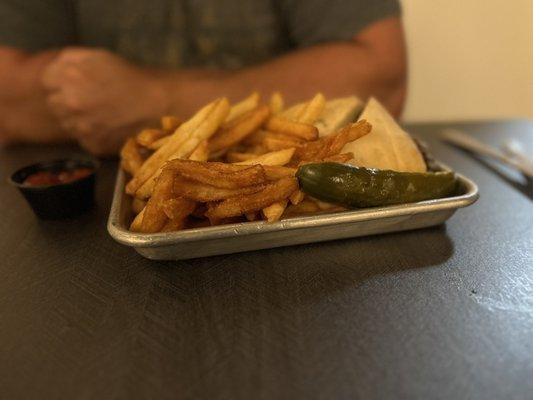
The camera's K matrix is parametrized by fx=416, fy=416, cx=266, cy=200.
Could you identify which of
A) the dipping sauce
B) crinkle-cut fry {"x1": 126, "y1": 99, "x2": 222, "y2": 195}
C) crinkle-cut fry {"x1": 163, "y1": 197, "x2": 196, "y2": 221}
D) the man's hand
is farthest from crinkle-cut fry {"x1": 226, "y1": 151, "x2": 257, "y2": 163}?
the man's hand

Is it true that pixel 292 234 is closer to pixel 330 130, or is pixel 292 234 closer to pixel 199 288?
pixel 199 288

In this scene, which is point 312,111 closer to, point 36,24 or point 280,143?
point 280,143

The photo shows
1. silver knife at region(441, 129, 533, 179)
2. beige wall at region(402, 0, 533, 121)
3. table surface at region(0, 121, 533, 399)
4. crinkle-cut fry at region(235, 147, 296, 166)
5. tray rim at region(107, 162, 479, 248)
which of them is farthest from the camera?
beige wall at region(402, 0, 533, 121)

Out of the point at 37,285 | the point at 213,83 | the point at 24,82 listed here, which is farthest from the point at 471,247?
the point at 24,82

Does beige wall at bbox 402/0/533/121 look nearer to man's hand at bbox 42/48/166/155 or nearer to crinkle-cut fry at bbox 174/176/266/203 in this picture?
man's hand at bbox 42/48/166/155

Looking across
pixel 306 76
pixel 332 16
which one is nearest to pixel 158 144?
pixel 306 76

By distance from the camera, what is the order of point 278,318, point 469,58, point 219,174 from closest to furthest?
1. point 278,318
2. point 219,174
3. point 469,58
